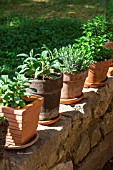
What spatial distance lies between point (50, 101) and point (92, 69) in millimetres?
804

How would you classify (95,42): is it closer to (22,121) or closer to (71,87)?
(71,87)

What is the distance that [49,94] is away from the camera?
2.57m

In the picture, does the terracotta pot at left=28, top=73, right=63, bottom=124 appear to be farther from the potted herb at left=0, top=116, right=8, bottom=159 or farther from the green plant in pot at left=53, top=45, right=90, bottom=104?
the potted herb at left=0, top=116, right=8, bottom=159

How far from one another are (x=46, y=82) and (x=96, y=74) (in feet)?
3.05

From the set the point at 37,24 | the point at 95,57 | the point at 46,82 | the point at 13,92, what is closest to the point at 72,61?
the point at 95,57

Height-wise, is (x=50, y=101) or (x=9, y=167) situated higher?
(x=50, y=101)

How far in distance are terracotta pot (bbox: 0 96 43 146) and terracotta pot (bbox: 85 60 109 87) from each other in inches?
39.7

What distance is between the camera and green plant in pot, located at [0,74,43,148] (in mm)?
2242

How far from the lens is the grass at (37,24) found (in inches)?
222

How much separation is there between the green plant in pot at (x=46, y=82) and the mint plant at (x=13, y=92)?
0.17 m

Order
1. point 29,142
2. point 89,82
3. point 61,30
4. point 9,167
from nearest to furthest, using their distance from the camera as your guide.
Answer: point 9,167 < point 29,142 < point 89,82 < point 61,30

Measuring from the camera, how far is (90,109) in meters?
3.12

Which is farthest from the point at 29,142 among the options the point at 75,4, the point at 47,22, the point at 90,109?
the point at 75,4

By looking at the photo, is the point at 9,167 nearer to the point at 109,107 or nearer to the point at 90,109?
the point at 90,109
